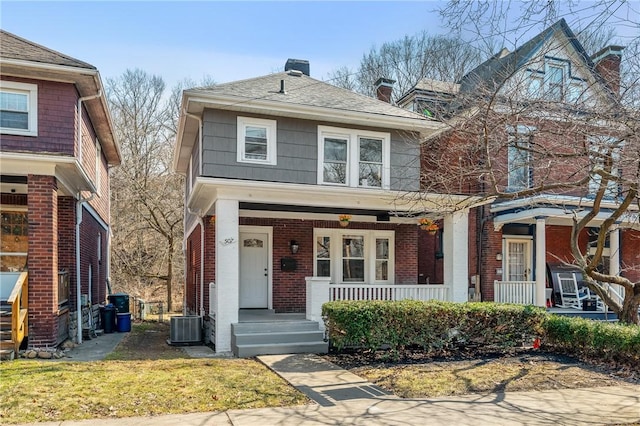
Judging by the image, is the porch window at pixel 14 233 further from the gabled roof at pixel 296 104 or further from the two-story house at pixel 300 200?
the gabled roof at pixel 296 104

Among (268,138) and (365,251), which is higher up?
(268,138)

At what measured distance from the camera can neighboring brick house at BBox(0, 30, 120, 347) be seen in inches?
372

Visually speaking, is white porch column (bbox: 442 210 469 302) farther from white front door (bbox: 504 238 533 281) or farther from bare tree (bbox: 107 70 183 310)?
bare tree (bbox: 107 70 183 310)

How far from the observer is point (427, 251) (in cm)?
1698

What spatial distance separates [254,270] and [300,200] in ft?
10.5

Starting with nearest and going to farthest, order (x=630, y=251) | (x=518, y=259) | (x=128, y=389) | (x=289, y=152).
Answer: (x=128, y=389)
(x=289, y=152)
(x=518, y=259)
(x=630, y=251)

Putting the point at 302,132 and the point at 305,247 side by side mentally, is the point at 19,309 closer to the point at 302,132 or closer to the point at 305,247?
the point at 302,132

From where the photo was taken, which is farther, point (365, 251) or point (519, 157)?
point (365, 251)

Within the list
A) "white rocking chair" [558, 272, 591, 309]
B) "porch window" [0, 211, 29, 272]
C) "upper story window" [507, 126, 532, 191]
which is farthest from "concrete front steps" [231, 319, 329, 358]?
"white rocking chair" [558, 272, 591, 309]

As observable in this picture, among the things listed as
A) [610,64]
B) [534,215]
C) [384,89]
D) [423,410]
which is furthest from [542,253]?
[423,410]

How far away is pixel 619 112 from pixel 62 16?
30.1 ft

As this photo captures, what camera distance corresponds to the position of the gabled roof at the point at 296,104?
1084 cm

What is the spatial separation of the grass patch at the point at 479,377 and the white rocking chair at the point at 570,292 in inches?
316

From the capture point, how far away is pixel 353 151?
1227 cm
